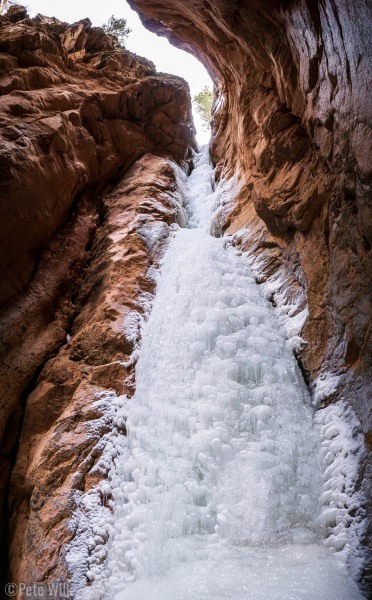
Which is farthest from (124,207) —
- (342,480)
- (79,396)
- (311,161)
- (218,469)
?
(342,480)

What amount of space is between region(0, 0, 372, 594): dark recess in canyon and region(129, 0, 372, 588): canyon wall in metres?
0.03

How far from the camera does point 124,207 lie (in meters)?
10.3

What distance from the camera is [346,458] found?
516 cm

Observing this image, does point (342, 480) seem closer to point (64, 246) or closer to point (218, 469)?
point (218, 469)

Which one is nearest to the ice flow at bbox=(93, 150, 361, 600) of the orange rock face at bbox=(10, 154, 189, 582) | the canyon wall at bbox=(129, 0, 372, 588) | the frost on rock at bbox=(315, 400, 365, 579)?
the frost on rock at bbox=(315, 400, 365, 579)

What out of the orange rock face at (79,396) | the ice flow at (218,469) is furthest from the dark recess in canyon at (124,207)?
the ice flow at (218,469)

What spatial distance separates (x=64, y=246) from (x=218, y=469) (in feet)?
19.7

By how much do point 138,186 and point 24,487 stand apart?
7.68 meters

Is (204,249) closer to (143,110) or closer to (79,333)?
(79,333)

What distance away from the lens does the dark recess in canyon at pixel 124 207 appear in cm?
541

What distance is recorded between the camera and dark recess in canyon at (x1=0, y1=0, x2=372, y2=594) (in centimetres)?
541

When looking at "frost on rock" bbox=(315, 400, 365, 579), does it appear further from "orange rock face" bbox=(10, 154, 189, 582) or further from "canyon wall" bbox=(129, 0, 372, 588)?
"orange rock face" bbox=(10, 154, 189, 582)

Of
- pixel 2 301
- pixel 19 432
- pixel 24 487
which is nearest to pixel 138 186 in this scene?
pixel 2 301

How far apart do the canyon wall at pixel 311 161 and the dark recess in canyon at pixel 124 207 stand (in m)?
0.03
